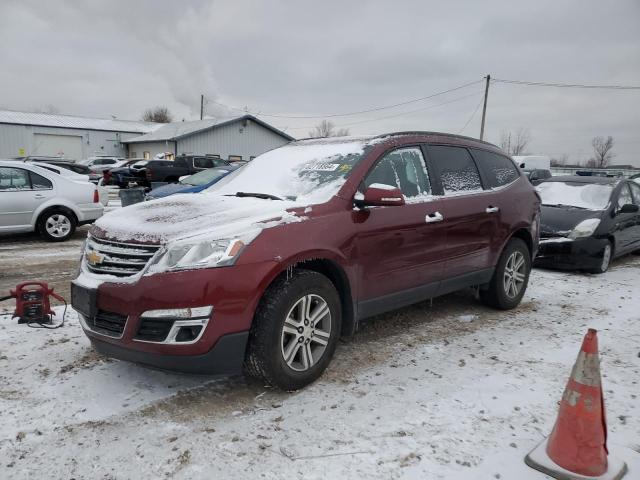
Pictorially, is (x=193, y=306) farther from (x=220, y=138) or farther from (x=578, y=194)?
(x=220, y=138)

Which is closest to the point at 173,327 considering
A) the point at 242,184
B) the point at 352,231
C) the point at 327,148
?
the point at 352,231

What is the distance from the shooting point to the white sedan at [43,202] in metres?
8.39

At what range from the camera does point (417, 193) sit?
13.3 feet

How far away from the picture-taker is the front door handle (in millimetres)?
4015

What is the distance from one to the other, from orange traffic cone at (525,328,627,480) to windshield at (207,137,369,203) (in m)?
1.88

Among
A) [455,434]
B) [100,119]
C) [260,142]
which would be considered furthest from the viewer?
[100,119]

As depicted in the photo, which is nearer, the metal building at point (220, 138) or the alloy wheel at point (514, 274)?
the alloy wheel at point (514, 274)

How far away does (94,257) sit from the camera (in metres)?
3.14

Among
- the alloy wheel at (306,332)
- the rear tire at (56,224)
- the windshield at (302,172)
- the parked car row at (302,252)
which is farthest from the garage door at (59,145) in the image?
the alloy wheel at (306,332)

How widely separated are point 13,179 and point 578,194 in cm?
982

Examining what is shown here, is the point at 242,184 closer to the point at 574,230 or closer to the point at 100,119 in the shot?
the point at 574,230

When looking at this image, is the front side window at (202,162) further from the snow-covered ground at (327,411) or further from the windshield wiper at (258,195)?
the windshield wiper at (258,195)

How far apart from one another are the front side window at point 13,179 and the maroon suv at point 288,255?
602cm

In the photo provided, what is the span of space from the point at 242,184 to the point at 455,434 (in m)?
2.59
